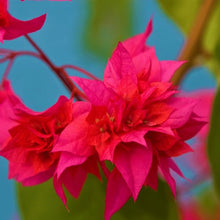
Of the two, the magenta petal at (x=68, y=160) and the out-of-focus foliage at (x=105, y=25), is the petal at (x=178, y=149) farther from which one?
the out-of-focus foliage at (x=105, y=25)

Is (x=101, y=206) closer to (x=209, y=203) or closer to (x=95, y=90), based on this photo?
(x=95, y=90)

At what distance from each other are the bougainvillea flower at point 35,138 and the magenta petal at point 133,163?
4cm

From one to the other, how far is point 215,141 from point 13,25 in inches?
10.1

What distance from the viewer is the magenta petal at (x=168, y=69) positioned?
0.34 m

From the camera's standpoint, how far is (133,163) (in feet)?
1.01

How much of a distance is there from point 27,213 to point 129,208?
113mm

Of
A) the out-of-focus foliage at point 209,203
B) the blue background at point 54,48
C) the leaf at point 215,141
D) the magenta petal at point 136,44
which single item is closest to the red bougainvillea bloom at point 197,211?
the out-of-focus foliage at point 209,203

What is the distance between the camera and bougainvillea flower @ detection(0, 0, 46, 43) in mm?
302

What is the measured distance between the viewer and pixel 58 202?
1.55 ft

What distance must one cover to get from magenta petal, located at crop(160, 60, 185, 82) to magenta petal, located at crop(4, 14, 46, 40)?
10 cm

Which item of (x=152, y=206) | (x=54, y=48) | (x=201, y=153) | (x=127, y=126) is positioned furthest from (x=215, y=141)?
(x=54, y=48)

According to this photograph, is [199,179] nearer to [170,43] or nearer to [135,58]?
[135,58]

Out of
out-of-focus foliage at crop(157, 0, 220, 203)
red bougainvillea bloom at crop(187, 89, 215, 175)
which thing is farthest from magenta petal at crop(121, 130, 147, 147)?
red bougainvillea bloom at crop(187, 89, 215, 175)

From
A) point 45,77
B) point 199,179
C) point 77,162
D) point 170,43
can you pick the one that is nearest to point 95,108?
point 77,162
